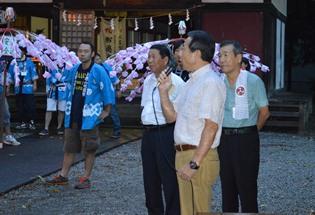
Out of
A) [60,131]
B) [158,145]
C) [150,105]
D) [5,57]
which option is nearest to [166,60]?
[150,105]

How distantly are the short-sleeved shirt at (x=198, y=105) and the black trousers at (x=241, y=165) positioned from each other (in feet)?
3.08

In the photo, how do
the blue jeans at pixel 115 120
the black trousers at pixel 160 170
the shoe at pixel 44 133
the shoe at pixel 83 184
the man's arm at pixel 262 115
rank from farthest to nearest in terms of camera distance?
the shoe at pixel 44 133
the blue jeans at pixel 115 120
the shoe at pixel 83 184
the black trousers at pixel 160 170
the man's arm at pixel 262 115

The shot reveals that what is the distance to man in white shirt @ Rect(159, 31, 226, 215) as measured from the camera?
170 inches

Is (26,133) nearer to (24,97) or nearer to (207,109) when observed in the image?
(24,97)

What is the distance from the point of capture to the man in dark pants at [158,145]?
573cm

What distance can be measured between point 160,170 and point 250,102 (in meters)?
1.00

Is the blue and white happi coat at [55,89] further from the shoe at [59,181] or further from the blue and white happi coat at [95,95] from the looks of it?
the blue and white happi coat at [95,95]

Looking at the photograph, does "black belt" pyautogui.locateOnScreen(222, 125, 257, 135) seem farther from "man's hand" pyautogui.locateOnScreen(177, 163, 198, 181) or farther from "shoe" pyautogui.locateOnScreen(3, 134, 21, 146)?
"shoe" pyautogui.locateOnScreen(3, 134, 21, 146)

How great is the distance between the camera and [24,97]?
46.6 ft

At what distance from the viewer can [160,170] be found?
5.83 metres

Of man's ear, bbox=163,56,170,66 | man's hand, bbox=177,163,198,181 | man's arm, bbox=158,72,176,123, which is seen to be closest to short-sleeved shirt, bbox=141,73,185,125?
man's ear, bbox=163,56,170,66

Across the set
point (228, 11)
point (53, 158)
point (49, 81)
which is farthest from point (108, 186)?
point (228, 11)

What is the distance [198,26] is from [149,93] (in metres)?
10.3

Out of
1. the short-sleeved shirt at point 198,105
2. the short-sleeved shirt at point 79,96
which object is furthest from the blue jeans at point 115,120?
the short-sleeved shirt at point 198,105
